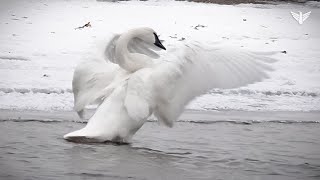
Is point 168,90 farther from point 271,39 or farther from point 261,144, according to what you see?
point 271,39

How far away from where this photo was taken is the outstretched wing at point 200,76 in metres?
7.93

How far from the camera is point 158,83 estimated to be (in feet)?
25.8

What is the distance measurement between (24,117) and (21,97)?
4.70ft

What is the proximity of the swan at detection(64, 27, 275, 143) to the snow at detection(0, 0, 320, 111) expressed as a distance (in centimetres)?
34

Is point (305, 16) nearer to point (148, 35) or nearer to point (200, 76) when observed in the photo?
point (148, 35)

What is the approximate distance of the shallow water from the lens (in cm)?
683

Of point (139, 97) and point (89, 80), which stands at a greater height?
point (139, 97)

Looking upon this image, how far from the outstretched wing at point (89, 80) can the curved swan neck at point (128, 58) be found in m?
0.22

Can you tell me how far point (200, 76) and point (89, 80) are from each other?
131 cm

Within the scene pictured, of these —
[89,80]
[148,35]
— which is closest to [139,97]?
[89,80]

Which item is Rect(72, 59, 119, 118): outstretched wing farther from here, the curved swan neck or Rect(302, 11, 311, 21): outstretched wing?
Rect(302, 11, 311, 21): outstretched wing

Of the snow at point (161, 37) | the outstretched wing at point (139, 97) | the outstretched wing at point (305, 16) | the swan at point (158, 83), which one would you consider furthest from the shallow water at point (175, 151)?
the outstretched wing at point (305, 16)

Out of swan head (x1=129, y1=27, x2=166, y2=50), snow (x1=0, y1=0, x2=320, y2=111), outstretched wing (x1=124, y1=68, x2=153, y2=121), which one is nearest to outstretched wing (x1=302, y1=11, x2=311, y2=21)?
Answer: snow (x1=0, y1=0, x2=320, y2=111)

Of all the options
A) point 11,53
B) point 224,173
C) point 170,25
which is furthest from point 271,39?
point 224,173
